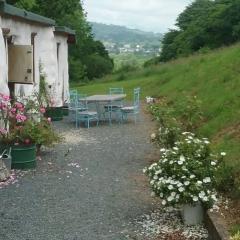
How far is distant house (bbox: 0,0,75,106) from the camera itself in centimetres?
1091

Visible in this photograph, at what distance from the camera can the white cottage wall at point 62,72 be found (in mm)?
17391

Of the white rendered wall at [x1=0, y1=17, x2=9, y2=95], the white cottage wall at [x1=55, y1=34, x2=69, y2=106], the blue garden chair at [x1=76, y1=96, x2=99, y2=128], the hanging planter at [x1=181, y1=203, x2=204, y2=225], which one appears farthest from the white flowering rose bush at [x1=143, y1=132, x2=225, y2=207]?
the white cottage wall at [x1=55, y1=34, x2=69, y2=106]

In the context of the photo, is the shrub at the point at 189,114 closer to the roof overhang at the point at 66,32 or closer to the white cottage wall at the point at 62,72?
the white cottage wall at the point at 62,72

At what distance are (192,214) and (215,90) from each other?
990cm

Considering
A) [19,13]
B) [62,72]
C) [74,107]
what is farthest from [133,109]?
[19,13]

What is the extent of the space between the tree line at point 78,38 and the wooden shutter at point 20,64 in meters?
16.5

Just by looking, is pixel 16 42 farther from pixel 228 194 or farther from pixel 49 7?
pixel 49 7

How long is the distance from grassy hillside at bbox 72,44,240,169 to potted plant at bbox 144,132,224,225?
146cm

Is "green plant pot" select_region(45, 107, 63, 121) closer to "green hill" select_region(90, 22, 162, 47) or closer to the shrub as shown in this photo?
the shrub

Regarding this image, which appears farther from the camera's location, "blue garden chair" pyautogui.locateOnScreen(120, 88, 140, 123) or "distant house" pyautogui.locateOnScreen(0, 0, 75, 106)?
"blue garden chair" pyautogui.locateOnScreen(120, 88, 140, 123)

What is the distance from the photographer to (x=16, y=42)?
1225 cm

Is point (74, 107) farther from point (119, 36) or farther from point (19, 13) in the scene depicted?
point (119, 36)

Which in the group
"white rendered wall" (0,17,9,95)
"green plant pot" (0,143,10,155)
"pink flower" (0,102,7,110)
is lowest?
"green plant pot" (0,143,10,155)

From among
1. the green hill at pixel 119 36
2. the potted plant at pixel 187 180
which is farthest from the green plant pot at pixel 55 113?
the green hill at pixel 119 36
